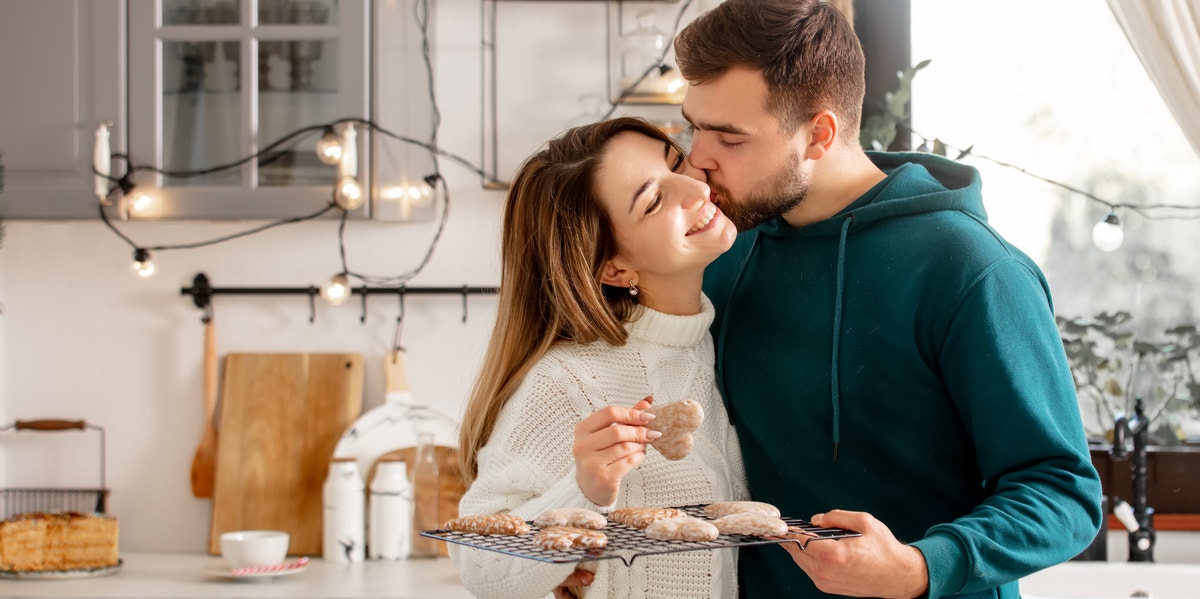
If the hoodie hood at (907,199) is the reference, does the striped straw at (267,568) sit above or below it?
below

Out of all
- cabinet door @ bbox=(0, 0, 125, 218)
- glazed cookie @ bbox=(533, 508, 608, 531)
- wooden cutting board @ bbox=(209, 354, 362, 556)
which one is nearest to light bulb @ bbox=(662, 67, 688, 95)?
wooden cutting board @ bbox=(209, 354, 362, 556)

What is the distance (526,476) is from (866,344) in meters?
0.43

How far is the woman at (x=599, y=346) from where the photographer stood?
4.45 ft

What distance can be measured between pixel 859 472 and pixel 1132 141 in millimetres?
1667

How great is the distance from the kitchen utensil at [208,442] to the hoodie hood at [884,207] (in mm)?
1603

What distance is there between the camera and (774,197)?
1.42 meters

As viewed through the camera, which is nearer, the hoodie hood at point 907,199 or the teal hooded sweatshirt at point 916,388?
the teal hooded sweatshirt at point 916,388

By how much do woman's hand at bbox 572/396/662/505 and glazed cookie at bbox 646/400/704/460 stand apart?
0.02m

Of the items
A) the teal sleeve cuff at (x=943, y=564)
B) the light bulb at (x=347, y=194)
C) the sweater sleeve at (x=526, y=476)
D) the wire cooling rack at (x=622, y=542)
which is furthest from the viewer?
the light bulb at (x=347, y=194)

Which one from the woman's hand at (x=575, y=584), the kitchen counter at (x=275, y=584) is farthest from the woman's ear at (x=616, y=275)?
the kitchen counter at (x=275, y=584)

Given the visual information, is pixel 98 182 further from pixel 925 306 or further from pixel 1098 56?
pixel 1098 56

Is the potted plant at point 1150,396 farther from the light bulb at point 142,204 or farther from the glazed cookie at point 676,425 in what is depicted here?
the light bulb at point 142,204

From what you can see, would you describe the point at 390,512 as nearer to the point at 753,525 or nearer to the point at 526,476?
the point at 526,476

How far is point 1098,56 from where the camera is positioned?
8.60ft
